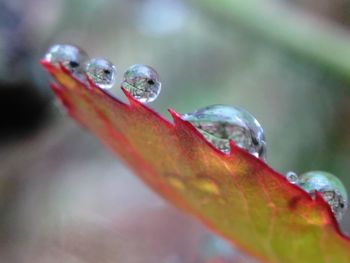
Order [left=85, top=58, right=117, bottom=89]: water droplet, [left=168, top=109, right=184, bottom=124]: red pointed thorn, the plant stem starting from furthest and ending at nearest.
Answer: the plant stem, [left=85, top=58, right=117, bottom=89]: water droplet, [left=168, top=109, right=184, bottom=124]: red pointed thorn

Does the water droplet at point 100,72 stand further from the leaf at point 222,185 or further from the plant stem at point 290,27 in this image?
the plant stem at point 290,27

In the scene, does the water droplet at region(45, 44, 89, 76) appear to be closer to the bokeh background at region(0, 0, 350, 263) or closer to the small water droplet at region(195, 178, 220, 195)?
the small water droplet at region(195, 178, 220, 195)

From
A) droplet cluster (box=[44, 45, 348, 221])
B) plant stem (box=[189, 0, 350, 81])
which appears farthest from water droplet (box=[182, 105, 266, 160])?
plant stem (box=[189, 0, 350, 81])

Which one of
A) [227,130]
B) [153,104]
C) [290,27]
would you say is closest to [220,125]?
[227,130]

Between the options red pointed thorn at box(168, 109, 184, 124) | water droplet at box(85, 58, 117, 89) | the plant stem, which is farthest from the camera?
the plant stem

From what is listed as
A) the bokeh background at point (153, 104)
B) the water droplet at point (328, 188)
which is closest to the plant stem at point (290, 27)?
the bokeh background at point (153, 104)

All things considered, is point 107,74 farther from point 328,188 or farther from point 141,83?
point 328,188
